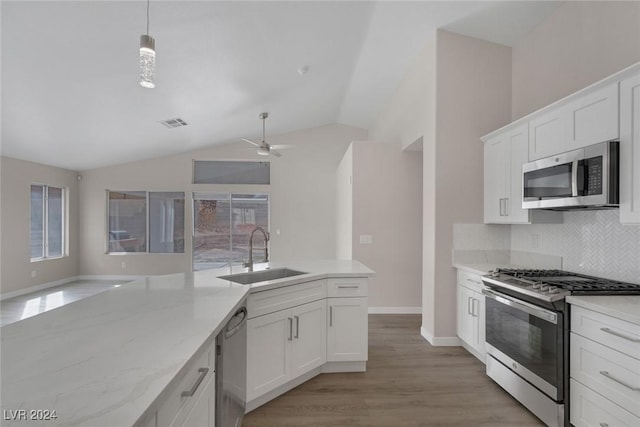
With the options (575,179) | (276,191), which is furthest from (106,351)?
(276,191)

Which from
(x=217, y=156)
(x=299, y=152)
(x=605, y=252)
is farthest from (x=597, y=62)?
(x=217, y=156)

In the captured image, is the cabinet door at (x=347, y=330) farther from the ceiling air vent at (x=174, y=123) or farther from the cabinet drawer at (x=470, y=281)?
the ceiling air vent at (x=174, y=123)

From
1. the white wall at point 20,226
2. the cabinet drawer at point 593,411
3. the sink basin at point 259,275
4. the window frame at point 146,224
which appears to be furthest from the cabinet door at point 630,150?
the white wall at point 20,226

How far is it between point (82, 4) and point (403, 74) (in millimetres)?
3907

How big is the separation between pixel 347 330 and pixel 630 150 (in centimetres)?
231

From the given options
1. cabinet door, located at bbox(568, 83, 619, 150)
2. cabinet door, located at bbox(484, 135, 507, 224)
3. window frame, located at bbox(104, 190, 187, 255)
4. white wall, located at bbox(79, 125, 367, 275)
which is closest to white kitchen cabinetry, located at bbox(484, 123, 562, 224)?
cabinet door, located at bbox(484, 135, 507, 224)

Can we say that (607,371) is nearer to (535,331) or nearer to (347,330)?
(535,331)

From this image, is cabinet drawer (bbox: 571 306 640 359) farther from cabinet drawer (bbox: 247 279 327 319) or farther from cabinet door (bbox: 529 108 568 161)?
cabinet drawer (bbox: 247 279 327 319)

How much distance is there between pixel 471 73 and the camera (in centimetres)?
352

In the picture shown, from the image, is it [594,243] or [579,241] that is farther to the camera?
[579,241]

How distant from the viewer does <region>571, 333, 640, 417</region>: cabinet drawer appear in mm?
1557

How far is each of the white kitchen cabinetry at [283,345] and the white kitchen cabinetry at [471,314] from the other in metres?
1.49

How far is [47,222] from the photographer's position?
21.4ft

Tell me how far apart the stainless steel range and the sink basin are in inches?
65.4
